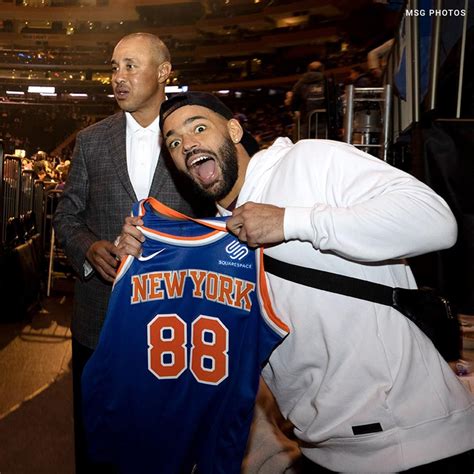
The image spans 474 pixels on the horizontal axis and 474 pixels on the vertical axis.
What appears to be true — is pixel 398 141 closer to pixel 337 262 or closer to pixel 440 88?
pixel 440 88

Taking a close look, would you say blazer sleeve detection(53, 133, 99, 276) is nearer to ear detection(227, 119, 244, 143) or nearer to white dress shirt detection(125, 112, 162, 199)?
white dress shirt detection(125, 112, 162, 199)

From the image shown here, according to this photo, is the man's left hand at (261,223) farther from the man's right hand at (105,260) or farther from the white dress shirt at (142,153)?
the white dress shirt at (142,153)

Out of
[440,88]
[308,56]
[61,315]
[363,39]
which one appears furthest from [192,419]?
[308,56]

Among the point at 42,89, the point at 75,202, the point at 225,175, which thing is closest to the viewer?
the point at 225,175

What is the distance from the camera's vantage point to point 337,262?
1.49m

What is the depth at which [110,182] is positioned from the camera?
7.89ft

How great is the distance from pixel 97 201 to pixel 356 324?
1421 millimetres

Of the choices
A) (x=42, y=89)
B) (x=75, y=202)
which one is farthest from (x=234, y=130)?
(x=42, y=89)

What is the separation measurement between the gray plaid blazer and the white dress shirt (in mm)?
44

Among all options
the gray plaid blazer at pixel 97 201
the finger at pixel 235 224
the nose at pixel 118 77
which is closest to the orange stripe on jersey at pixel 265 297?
the finger at pixel 235 224

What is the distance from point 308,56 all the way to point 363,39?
165 inches

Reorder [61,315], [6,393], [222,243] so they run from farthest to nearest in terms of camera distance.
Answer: [61,315]
[6,393]
[222,243]

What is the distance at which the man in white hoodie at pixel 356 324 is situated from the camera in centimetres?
133

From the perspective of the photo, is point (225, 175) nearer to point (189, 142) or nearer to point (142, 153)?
point (189, 142)
